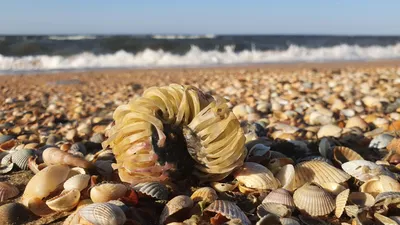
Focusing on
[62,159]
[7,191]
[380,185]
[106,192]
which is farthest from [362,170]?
[7,191]

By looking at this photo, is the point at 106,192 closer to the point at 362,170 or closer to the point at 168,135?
the point at 168,135

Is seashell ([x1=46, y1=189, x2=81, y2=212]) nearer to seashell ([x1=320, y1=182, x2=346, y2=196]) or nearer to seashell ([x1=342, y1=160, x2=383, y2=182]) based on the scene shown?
seashell ([x1=320, y1=182, x2=346, y2=196])

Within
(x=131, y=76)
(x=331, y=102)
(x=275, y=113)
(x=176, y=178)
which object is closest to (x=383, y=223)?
(x=176, y=178)

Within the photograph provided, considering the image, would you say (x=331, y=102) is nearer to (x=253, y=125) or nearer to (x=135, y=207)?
(x=253, y=125)

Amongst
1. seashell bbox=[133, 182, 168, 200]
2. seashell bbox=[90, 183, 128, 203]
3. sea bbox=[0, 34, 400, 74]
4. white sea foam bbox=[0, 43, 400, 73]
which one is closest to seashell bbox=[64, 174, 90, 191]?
seashell bbox=[90, 183, 128, 203]

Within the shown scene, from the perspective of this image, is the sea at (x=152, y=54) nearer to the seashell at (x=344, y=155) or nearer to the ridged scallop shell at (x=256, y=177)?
the seashell at (x=344, y=155)
